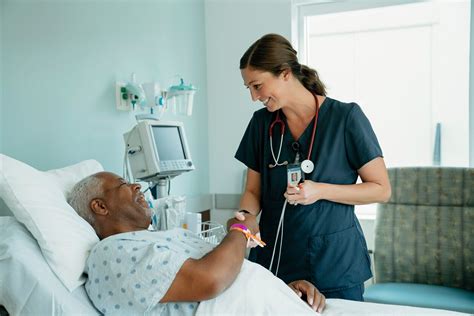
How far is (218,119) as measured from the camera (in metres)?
3.26

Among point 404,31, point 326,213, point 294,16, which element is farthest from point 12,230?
point 404,31

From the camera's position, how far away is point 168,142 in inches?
80.5

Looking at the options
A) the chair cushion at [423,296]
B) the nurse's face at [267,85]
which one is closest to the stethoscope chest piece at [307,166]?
the nurse's face at [267,85]

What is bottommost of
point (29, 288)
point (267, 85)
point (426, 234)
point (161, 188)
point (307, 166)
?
point (426, 234)

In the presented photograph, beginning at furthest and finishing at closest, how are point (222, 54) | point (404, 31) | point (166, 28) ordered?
point (222, 54), point (404, 31), point (166, 28)

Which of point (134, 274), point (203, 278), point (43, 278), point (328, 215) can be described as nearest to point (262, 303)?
point (203, 278)

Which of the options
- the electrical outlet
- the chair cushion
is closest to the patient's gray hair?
the electrical outlet

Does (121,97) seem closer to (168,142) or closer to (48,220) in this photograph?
(168,142)

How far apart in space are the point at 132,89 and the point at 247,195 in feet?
2.92

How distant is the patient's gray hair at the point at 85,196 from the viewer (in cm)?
145

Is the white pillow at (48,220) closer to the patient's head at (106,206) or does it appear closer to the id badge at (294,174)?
the patient's head at (106,206)

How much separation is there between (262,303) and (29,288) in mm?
612

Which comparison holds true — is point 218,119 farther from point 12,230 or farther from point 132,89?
point 12,230

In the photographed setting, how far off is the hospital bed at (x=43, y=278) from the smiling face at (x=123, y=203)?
0.11m
